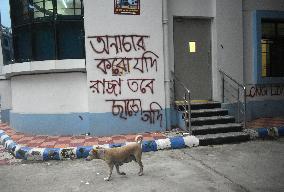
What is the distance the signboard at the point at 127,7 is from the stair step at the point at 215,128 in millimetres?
3606

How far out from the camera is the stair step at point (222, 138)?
7230mm

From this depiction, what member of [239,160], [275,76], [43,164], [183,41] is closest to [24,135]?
[43,164]

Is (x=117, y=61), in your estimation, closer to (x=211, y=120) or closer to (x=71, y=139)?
(x=71, y=139)

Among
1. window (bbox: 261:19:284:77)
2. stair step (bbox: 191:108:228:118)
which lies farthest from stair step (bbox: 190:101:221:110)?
window (bbox: 261:19:284:77)

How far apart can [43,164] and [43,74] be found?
3.10 meters

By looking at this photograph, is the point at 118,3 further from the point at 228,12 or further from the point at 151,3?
the point at 228,12

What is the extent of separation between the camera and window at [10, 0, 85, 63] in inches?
317

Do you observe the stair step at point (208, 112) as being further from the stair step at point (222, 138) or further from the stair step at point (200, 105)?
the stair step at point (222, 138)

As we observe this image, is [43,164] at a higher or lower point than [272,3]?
lower

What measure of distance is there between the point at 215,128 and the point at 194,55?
98.6 inches

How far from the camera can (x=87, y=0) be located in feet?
25.3

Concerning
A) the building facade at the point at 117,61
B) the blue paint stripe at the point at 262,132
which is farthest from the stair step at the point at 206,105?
the blue paint stripe at the point at 262,132

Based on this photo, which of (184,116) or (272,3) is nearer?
(184,116)

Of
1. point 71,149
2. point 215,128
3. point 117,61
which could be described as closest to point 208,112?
point 215,128
